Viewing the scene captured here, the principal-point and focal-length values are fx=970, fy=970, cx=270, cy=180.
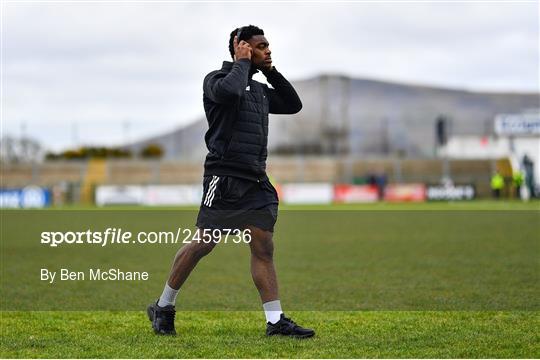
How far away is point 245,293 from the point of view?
→ 9148 millimetres

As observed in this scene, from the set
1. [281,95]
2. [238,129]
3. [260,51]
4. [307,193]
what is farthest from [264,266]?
[307,193]

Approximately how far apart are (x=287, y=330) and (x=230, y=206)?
90 centimetres

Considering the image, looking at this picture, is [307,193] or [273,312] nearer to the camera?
[273,312]

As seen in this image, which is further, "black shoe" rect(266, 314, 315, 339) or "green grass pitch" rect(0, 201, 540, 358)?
"black shoe" rect(266, 314, 315, 339)

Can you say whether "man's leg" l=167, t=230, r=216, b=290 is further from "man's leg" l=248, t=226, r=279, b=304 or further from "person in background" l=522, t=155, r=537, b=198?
"person in background" l=522, t=155, r=537, b=198

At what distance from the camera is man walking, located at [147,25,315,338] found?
6.30 m

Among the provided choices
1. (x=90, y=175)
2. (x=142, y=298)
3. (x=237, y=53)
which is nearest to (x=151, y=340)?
(x=237, y=53)

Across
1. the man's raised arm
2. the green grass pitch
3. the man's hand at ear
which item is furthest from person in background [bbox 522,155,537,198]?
the man's hand at ear

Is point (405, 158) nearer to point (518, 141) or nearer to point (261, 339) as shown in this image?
point (518, 141)

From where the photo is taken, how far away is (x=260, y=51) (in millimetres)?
6355

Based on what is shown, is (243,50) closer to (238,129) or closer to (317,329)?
(238,129)

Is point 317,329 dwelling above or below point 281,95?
below

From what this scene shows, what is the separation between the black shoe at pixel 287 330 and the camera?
634 cm

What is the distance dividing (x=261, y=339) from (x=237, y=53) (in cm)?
186
